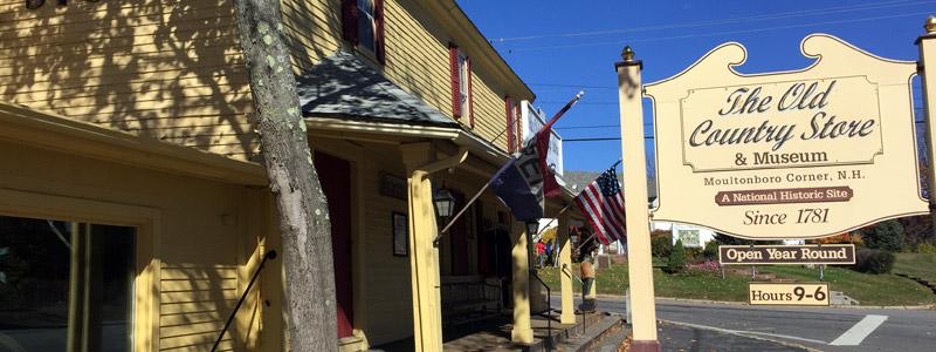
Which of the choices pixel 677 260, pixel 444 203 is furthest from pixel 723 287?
pixel 444 203

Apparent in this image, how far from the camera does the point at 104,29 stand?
8.97 metres

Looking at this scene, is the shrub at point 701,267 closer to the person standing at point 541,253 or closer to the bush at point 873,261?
the person standing at point 541,253

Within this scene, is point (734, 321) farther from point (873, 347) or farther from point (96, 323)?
point (96, 323)

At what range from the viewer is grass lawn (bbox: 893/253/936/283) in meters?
31.1

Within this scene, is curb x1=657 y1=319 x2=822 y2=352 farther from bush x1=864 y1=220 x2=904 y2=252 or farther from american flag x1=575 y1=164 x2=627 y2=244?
bush x1=864 y1=220 x2=904 y2=252

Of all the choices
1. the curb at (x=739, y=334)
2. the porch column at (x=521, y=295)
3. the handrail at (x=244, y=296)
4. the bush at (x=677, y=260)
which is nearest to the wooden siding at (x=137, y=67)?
the handrail at (x=244, y=296)

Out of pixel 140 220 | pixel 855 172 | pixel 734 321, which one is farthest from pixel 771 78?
pixel 734 321

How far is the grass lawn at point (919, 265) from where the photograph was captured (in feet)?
102

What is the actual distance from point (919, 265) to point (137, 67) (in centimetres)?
3498

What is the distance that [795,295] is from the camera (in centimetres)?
609

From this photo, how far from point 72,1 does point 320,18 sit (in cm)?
289

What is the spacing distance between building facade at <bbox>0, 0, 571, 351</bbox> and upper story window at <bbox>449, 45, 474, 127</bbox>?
2129mm

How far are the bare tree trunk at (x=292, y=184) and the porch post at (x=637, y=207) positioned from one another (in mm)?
2538

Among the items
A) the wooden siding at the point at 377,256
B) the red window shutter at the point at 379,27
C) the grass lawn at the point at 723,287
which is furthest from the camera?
the grass lawn at the point at 723,287
